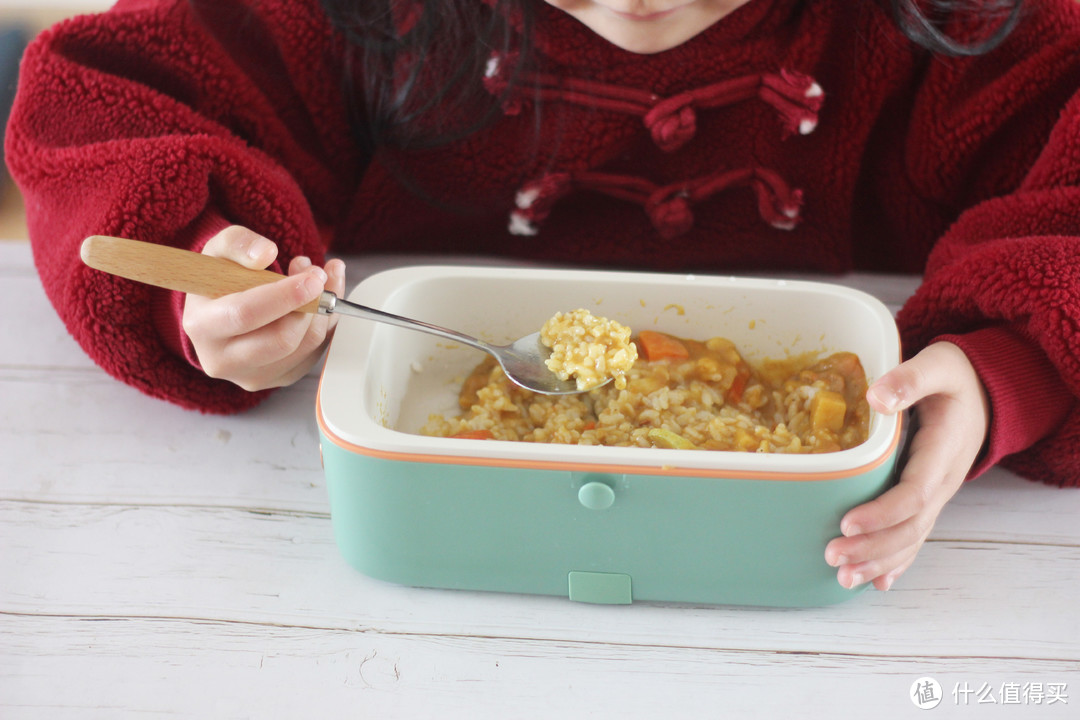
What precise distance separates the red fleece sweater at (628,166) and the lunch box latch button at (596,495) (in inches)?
13.4

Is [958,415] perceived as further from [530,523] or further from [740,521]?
[530,523]

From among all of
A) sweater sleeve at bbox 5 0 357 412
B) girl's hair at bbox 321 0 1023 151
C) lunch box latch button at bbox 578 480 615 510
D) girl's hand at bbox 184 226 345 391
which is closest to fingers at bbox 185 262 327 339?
girl's hand at bbox 184 226 345 391

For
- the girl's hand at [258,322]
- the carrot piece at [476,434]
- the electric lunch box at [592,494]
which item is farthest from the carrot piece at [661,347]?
the girl's hand at [258,322]

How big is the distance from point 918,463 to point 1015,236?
0.31 m

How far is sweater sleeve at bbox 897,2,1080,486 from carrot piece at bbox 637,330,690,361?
0.69 ft

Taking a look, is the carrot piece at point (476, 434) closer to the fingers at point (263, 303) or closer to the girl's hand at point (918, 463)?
the fingers at point (263, 303)

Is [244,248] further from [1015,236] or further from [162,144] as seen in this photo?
[1015,236]

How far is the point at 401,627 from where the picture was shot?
68 centimetres

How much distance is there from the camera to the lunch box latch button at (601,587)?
2.22 ft

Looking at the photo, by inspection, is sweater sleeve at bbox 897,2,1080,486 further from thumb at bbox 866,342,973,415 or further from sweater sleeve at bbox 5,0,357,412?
sweater sleeve at bbox 5,0,357,412

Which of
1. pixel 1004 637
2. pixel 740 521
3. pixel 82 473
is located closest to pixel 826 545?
pixel 740 521

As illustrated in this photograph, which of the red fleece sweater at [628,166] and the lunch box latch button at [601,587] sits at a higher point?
the red fleece sweater at [628,166]

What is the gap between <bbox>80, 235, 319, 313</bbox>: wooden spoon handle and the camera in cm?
65

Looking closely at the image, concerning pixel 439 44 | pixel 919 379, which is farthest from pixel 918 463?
pixel 439 44
